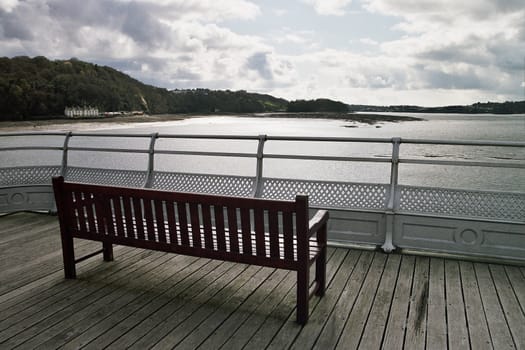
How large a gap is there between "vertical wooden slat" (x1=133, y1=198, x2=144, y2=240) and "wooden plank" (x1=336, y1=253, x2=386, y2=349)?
1531 millimetres

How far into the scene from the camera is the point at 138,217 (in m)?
2.79

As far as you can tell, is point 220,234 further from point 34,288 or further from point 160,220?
point 34,288

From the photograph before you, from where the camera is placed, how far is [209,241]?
262cm

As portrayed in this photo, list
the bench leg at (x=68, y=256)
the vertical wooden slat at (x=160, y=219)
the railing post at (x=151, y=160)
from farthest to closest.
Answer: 1. the railing post at (x=151, y=160)
2. the bench leg at (x=68, y=256)
3. the vertical wooden slat at (x=160, y=219)

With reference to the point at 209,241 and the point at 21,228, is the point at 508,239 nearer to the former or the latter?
the point at 209,241

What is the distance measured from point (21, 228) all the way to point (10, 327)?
8.29ft

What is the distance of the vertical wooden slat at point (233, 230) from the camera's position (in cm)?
245

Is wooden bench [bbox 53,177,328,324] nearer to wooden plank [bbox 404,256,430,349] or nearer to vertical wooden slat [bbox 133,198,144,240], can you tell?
vertical wooden slat [bbox 133,198,144,240]

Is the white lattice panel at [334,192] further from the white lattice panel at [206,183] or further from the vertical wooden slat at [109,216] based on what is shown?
the vertical wooden slat at [109,216]

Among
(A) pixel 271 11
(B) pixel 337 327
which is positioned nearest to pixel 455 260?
(B) pixel 337 327

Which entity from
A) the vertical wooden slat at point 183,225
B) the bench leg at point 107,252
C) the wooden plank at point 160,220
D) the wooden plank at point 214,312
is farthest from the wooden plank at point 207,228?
the bench leg at point 107,252

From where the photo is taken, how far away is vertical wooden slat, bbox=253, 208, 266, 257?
2383mm

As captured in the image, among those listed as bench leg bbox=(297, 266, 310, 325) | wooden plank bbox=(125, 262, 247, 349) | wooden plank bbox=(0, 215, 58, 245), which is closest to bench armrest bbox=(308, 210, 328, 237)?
bench leg bbox=(297, 266, 310, 325)

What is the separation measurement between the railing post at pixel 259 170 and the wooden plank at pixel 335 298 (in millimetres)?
1210
